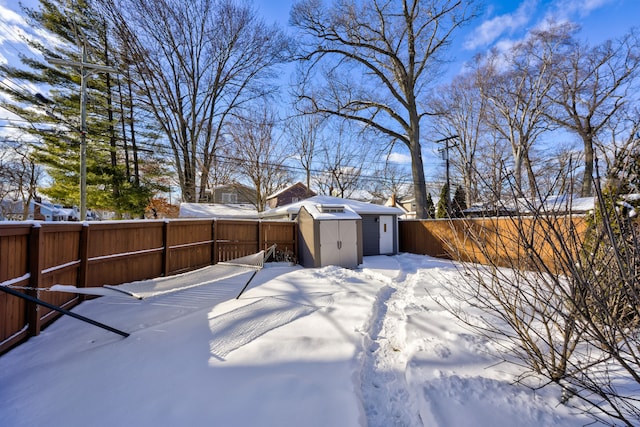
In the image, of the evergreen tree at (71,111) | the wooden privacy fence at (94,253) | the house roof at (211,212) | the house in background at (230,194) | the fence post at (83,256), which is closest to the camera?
the wooden privacy fence at (94,253)

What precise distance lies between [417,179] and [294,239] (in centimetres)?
766

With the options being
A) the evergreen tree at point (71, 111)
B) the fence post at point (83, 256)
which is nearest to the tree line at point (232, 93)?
the evergreen tree at point (71, 111)

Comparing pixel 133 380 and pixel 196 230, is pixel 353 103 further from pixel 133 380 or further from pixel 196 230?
pixel 133 380

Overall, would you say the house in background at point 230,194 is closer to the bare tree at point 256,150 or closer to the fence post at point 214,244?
the bare tree at point 256,150

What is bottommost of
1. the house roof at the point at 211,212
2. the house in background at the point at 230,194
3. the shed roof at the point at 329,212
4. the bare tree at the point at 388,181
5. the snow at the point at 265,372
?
the snow at the point at 265,372

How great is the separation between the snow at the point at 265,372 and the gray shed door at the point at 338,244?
412cm

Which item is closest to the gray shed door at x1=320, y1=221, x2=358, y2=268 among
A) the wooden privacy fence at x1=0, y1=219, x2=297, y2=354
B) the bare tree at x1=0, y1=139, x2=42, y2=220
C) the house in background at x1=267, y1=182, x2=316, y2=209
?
the wooden privacy fence at x1=0, y1=219, x2=297, y2=354

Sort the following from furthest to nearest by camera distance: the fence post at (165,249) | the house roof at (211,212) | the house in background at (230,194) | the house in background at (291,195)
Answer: the house in background at (291,195) → the house in background at (230,194) → the house roof at (211,212) → the fence post at (165,249)

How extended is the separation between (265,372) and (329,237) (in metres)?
5.94

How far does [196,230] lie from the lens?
7.28m

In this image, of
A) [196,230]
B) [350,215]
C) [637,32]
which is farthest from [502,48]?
[196,230]

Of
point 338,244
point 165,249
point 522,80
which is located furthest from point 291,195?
point 165,249

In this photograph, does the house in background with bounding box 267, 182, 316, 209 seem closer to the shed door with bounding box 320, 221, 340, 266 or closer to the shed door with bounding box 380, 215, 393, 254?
Result: the shed door with bounding box 380, 215, 393, 254

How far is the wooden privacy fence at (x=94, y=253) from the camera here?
115 inches
